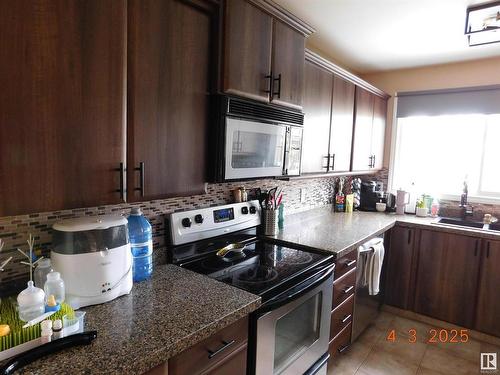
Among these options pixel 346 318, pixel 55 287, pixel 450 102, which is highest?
pixel 450 102

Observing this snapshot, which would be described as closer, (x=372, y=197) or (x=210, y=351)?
(x=210, y=351)

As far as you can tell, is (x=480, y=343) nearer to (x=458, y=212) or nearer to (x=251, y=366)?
(x=458, y=212)

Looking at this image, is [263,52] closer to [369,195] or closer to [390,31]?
[390,31]

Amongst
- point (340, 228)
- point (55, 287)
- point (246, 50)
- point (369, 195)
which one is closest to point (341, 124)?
point (340, 228)

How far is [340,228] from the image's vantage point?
95.2 inches

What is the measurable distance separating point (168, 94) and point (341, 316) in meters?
1.69

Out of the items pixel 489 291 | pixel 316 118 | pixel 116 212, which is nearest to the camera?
pixel 116 212

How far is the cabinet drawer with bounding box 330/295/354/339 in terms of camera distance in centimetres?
195

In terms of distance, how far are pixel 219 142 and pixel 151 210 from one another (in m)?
0.47

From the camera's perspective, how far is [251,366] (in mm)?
1268

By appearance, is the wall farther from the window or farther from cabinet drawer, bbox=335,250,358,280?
cabinet drawer, bbox=335,250,358,280

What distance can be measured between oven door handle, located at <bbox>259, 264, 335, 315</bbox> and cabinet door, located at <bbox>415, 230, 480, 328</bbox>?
1501 mm

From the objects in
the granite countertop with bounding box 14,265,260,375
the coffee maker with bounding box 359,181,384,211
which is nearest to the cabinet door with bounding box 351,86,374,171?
the coffee maker with bounding box 359,181,384,211

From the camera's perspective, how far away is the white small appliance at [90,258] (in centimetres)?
106
